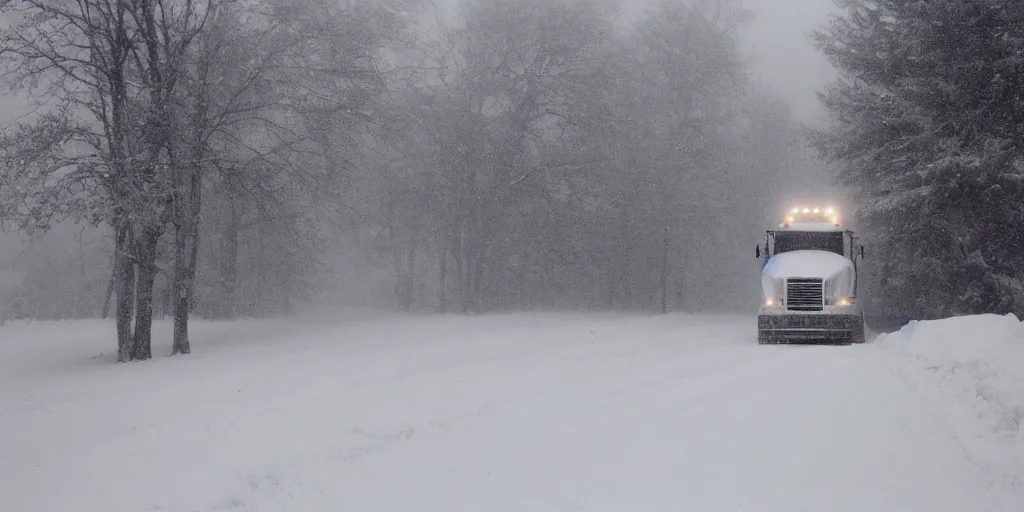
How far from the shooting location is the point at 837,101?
23969 millimetres

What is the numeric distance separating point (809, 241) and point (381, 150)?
21.3 metres

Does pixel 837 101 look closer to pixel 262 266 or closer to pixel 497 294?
pixel 497 294

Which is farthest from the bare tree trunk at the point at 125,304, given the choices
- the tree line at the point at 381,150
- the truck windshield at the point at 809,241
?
the truck windshield at the point at 809,241

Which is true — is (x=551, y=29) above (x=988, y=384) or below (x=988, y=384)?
above

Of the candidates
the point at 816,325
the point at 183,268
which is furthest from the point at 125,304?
the point at 816,325

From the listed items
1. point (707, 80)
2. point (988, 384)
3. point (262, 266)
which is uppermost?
point (707, 80)

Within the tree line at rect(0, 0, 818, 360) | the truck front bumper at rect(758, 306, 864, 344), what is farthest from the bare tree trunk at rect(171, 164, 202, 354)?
the truck front bumper at rect(758, 306, 864, 344)

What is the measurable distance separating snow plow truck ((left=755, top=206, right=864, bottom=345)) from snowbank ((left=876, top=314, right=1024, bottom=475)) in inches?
107

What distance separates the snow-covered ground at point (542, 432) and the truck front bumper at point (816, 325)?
1056 mm

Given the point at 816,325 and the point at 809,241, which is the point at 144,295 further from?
the point at 809,241

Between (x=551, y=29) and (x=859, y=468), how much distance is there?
2477 cm

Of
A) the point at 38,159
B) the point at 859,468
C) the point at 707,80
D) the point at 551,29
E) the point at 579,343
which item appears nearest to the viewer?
the point at 859,468

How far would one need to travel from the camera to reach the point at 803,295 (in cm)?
1681

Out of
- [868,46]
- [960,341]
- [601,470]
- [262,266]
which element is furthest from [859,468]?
[262,266]
